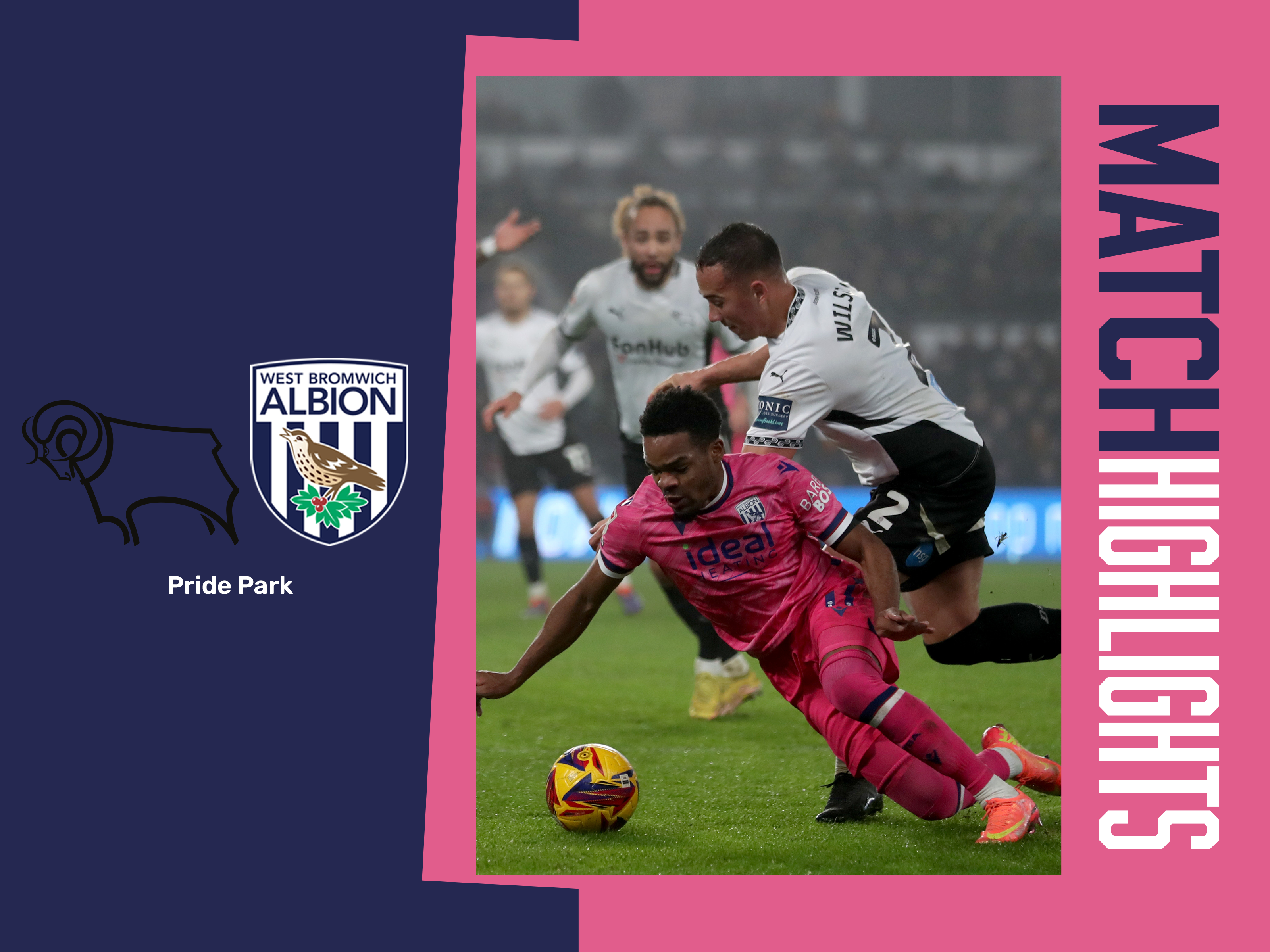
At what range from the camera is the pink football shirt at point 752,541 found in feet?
12.3

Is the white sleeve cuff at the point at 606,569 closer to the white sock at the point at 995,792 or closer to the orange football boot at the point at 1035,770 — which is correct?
the white sock at the point at 995,792

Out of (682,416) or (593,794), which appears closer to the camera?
(682,416)

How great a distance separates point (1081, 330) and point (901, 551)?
0.89 metres

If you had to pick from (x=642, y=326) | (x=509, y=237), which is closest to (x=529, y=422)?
(x=642, y=326)

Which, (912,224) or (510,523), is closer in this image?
(510,523)

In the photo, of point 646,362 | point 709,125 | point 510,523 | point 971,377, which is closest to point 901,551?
point 646,362

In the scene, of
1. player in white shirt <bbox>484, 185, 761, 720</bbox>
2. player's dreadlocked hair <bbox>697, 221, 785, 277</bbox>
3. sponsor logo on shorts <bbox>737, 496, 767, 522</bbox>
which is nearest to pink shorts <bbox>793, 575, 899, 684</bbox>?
sponsor logo on shorts <bbox>737, 496, 767, 522</bbox>

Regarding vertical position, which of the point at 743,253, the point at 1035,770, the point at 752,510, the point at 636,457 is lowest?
the point at 1035,770

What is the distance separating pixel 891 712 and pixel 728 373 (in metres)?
1.29

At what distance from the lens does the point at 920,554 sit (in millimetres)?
4207

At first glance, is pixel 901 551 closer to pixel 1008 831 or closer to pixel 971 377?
pixel 1008 831

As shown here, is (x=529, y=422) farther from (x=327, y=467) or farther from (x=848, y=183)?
(x=848, y=183)

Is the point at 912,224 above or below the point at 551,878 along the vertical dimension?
above

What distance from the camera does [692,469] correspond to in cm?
360
